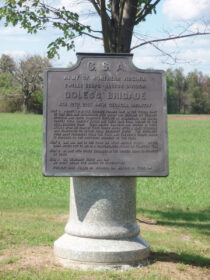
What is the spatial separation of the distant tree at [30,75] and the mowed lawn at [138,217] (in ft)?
176

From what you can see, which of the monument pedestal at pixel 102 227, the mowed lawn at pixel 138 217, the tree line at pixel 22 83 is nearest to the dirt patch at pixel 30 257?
the mowed lawn at pixel 138 217

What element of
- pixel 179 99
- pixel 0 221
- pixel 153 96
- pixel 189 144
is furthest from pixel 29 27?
pixel 179 99

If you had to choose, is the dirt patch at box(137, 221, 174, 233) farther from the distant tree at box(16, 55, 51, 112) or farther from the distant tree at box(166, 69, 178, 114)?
the distant tree at box(166, 69, 178, 114)

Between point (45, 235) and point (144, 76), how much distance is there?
3.34 m

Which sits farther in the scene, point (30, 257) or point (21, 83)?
point (21, 83)

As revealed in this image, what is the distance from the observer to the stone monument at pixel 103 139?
6.36m

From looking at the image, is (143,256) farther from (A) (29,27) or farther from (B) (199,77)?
(B) (199,77)

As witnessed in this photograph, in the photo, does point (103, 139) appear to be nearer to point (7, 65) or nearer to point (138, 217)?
point (138, 217)

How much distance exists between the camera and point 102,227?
21.0 feet

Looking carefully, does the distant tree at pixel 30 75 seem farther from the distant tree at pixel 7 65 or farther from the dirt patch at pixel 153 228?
the dirt patch at pixel 153 228

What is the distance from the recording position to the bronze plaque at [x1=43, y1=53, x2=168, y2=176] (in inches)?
251

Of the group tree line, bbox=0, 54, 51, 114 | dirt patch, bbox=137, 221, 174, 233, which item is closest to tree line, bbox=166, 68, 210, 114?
tree line, bbox=0, 54, 51, 114

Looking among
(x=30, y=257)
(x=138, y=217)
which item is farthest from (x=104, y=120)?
(x=138, y=217)

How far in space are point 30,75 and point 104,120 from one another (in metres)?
70.4
